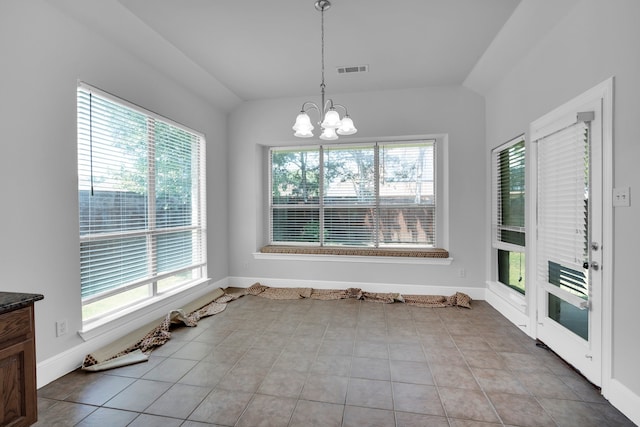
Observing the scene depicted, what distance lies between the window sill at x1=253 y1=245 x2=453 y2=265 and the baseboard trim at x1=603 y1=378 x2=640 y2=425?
7.46 feet

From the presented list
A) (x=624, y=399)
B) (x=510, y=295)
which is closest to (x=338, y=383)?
(x=624, y=399)

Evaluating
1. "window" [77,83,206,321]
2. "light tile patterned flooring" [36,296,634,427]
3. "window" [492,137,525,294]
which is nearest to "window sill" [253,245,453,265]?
"window" [492,137,525,294]

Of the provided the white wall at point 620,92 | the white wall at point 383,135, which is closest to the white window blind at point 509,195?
the white wall at point 383,135

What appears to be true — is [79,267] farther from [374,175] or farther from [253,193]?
[374,175]

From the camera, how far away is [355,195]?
15.1 ft

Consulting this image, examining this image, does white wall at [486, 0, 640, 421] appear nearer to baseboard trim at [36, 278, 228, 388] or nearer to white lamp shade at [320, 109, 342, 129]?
white lamp shade at [320, 109, 342, 129]

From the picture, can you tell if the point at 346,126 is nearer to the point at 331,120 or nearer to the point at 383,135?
the point at 331,120

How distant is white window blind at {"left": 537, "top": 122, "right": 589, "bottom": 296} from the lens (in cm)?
220

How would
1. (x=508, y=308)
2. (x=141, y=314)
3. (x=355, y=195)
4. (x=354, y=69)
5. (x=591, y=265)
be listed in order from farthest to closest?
1. (x=355, y=195)
2. (x=354, y=69)
3. (x=508, y=308)
4. (x=141, y=314)
5. (x=591, y=265)

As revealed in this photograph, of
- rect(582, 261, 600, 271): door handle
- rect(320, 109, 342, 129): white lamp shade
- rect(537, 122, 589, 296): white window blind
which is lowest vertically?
rect(582, 261, 600, 271): door handle

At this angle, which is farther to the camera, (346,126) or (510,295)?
(510,295)

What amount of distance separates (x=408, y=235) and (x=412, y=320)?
4.72 ft

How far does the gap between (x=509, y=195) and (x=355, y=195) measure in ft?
6.62

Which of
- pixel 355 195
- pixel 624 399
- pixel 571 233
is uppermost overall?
pixel 355 195
